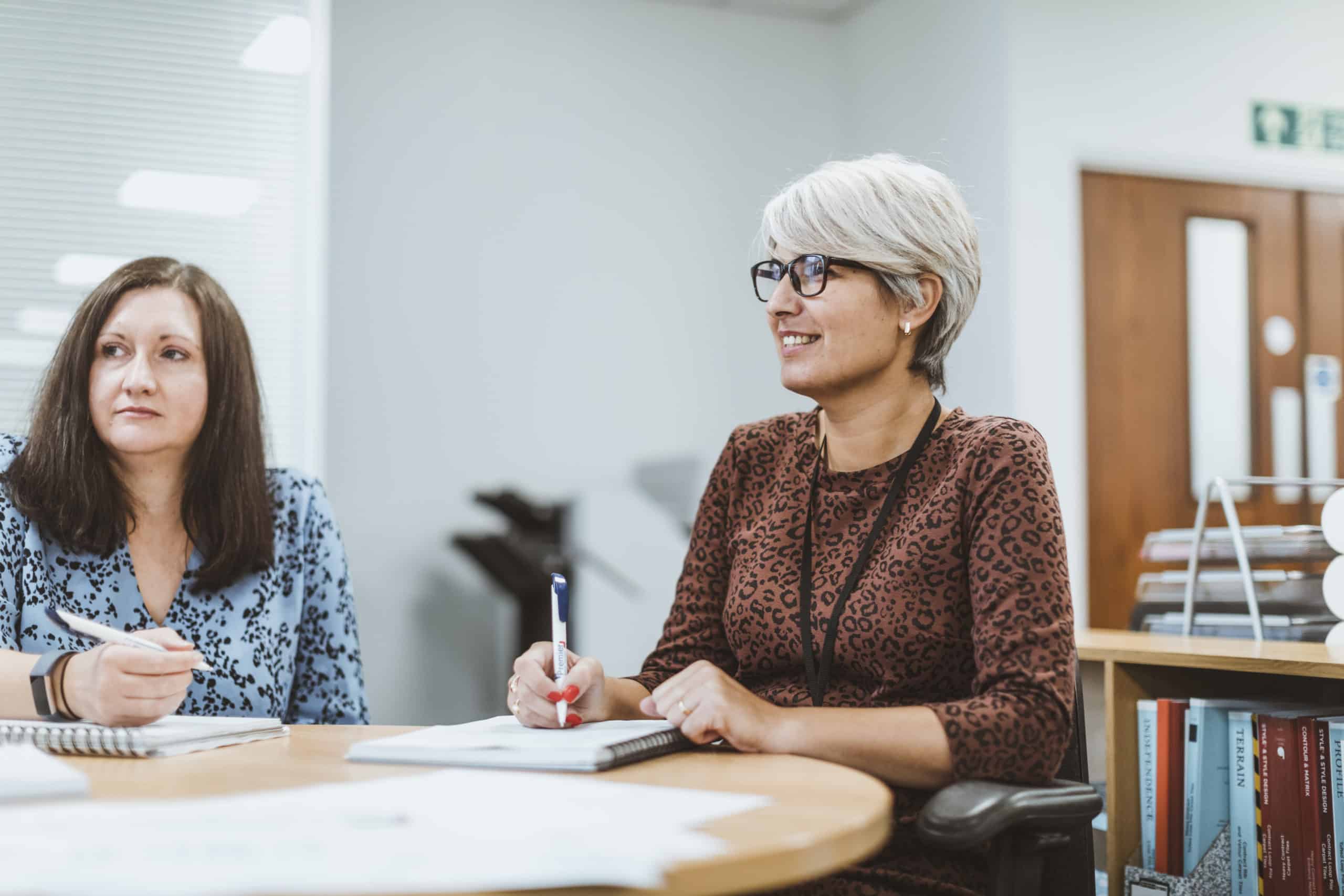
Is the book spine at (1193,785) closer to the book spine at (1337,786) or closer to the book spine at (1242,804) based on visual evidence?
the book spine at (1242,804)

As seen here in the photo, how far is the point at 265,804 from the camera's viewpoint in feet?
2.78

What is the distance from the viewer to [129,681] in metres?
1.20

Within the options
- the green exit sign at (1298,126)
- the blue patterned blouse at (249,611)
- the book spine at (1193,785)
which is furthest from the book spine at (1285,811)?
the green exit sign at (1298,126)

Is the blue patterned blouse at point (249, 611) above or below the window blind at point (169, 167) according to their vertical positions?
below

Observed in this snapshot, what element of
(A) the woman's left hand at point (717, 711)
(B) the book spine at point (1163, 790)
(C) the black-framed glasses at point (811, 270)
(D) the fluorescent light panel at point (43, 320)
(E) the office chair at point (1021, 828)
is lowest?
(B) the book spine at point (1163, 790)

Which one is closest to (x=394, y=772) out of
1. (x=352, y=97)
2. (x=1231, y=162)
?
(x=352, y=97)

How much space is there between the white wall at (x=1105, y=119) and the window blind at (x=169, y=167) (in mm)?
2313

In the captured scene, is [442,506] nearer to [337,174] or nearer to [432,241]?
[432,241]

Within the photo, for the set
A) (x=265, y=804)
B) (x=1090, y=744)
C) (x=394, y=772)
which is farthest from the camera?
(x=1090, y=744)

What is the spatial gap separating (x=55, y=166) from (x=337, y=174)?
1.10 metres

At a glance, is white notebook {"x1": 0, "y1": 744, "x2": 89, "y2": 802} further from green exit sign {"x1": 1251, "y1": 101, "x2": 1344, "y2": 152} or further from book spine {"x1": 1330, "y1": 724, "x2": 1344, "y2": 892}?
green exit sign {"x1": 1251, "y1": 101, "x2": 1344, "y2": 152}

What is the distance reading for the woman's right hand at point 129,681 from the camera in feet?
3.94

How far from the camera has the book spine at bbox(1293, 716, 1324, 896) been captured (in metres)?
1.69

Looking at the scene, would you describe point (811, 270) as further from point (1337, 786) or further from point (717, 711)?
point (1337, 786)
